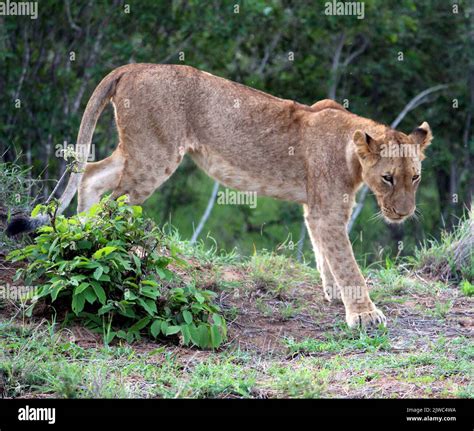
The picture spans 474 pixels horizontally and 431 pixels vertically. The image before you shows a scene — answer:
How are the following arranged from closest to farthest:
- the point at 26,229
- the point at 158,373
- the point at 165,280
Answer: the point at 158,373 → the point at 26,229 → the point at 165,280

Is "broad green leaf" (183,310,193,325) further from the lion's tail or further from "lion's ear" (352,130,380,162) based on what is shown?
"lion's ear" (352,130,380,162)

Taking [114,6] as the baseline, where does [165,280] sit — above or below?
below

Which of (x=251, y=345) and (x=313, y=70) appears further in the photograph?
(x=313, y=70)

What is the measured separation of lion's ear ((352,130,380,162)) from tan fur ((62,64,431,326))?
0.4 inches

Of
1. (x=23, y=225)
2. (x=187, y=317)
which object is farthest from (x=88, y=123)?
(x=187, y=317)

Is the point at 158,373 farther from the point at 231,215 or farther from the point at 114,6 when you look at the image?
the point at 231,215

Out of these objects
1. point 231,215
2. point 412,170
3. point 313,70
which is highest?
point 313,70

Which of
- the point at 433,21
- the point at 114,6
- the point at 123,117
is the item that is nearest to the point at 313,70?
the point at 433,21

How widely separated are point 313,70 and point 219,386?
8.18 meters

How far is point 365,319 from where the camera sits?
6.70 metres
